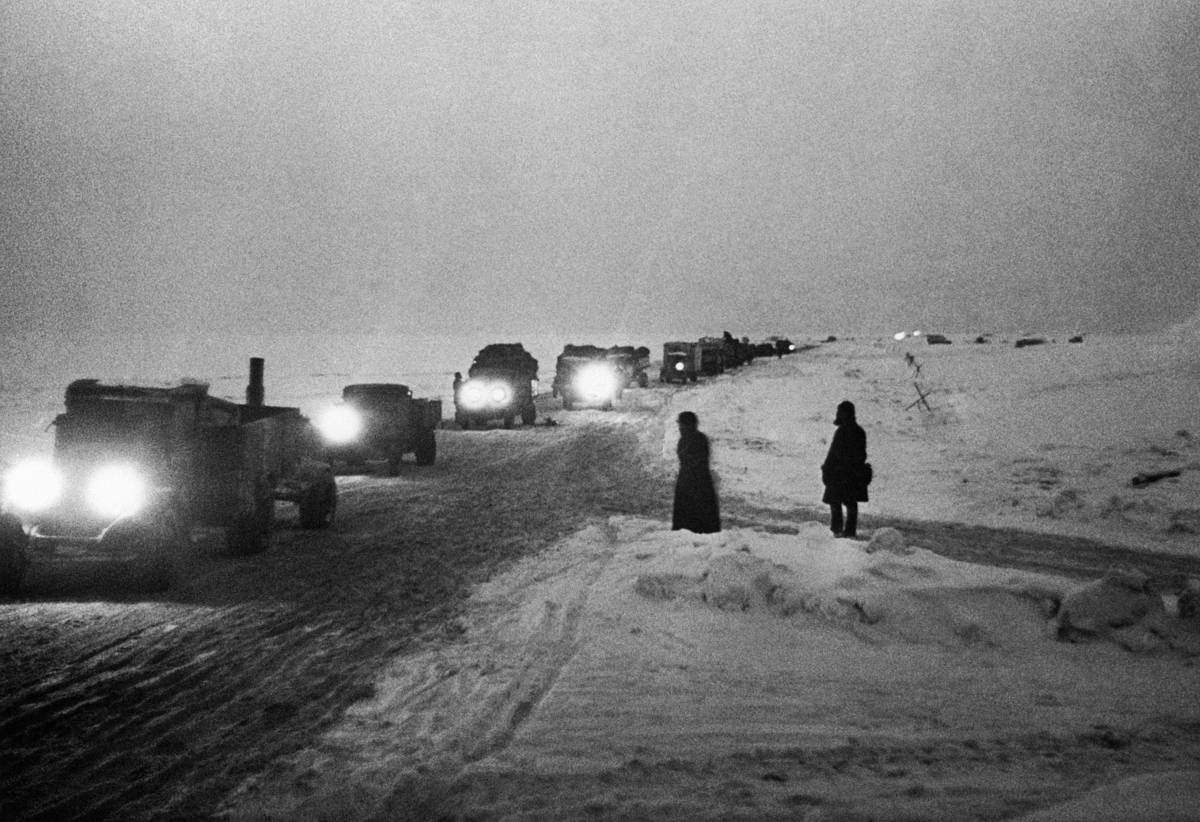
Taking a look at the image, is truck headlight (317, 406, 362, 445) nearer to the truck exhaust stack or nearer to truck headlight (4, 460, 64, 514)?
the truck exhaust stack

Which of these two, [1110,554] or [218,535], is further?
[218,535]

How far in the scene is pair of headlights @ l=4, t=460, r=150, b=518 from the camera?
8.55 meters

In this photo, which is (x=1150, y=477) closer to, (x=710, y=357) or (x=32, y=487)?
(x=32, y=487)

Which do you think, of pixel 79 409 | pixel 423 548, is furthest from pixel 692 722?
pixel 79 409

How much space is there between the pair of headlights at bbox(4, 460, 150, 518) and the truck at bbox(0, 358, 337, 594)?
1cm

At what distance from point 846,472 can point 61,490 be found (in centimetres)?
950

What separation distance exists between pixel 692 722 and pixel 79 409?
7935 mm

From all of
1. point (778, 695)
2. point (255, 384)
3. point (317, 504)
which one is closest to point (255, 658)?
point (778, 695)

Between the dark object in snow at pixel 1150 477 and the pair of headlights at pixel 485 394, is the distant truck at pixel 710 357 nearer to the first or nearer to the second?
the pair of headlights at pixel 485 394

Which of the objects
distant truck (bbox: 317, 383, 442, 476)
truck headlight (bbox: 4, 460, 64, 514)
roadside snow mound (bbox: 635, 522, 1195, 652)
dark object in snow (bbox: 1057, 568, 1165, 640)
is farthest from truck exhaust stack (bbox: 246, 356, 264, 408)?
dark object in snow (bbox: 1057, 568, 1165, 640)

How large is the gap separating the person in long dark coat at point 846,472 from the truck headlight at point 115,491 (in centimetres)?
837

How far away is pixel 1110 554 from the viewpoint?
1052 centimetres

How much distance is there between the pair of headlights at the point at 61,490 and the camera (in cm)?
855

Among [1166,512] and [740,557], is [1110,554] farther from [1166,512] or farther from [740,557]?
[740,557]
